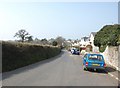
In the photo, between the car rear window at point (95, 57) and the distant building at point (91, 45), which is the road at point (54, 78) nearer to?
the car rear window at point (95, 57)

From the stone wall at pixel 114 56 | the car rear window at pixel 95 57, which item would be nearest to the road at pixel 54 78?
the car rear window at pixel 95 57

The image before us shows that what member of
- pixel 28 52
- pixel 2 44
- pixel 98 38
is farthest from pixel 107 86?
pixel 98 38

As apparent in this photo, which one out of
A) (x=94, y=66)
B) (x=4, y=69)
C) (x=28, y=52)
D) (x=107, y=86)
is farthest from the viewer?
(x=28, y=52)

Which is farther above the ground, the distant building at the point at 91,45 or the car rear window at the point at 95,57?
the distant building at the point at 91,45

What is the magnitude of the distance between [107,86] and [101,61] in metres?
8.07

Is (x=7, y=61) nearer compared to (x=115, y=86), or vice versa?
(x=115, y=86)

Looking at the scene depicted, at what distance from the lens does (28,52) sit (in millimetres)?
25328

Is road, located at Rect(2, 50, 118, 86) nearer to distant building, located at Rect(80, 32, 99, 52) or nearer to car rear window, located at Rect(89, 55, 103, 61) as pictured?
car rear window, located at Rect(89, 55, 103, 61)

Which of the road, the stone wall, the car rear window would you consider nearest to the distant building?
the stone wall

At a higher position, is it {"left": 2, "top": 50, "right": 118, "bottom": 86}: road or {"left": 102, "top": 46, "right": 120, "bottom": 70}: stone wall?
{"left": 102, "top": 46, "right": 120, "bottom": 70}: stone wall

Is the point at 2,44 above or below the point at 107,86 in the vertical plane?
above

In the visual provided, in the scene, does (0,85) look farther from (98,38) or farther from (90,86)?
(98,38)

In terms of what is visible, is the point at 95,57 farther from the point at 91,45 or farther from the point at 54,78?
the point at 91,45

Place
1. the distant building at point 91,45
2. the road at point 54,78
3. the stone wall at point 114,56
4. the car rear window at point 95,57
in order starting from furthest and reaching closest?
the distant building at point 91,45 < the stone wall at point 114,56 < the car rear window at point 95,57 < the road at point 54,78
